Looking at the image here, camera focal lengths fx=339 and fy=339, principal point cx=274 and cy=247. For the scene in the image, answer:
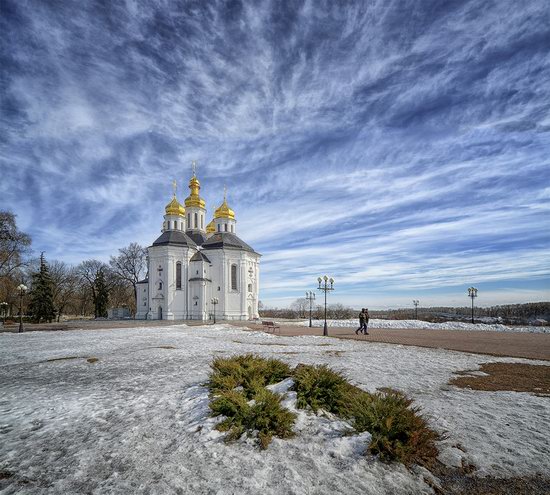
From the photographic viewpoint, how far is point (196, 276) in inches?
1768

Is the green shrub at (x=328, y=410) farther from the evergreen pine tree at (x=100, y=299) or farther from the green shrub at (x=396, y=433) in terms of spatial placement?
the evergreen pine tree at (x=100, y=299)

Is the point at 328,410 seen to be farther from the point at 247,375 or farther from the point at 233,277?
the point at 233,277

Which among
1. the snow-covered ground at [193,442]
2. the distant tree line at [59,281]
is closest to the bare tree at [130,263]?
the distant tree line at [59,281]

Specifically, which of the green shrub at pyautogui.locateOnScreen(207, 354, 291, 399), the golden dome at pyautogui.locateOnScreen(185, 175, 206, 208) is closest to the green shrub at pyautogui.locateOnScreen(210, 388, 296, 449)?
the green shrub at pyautogui.locateOnScreen(207, 354, 291, 399)

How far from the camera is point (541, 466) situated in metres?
4.48

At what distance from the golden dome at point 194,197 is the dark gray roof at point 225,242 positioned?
271 inches

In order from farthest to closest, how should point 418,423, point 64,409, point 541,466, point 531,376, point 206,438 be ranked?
point 531,376, point 64,409, point 206,438, point 418,423, point 541,466

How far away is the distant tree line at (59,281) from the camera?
3606cm

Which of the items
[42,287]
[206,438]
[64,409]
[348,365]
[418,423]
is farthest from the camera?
[42,287]

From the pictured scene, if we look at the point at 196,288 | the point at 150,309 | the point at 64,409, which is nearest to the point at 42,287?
the point at 150,309

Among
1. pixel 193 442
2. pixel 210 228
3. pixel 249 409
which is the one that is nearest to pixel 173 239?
pixel 210 228

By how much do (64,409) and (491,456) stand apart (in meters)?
7.31

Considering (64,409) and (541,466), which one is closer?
(541,466)

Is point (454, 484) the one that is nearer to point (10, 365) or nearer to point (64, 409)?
point (64, 409)
